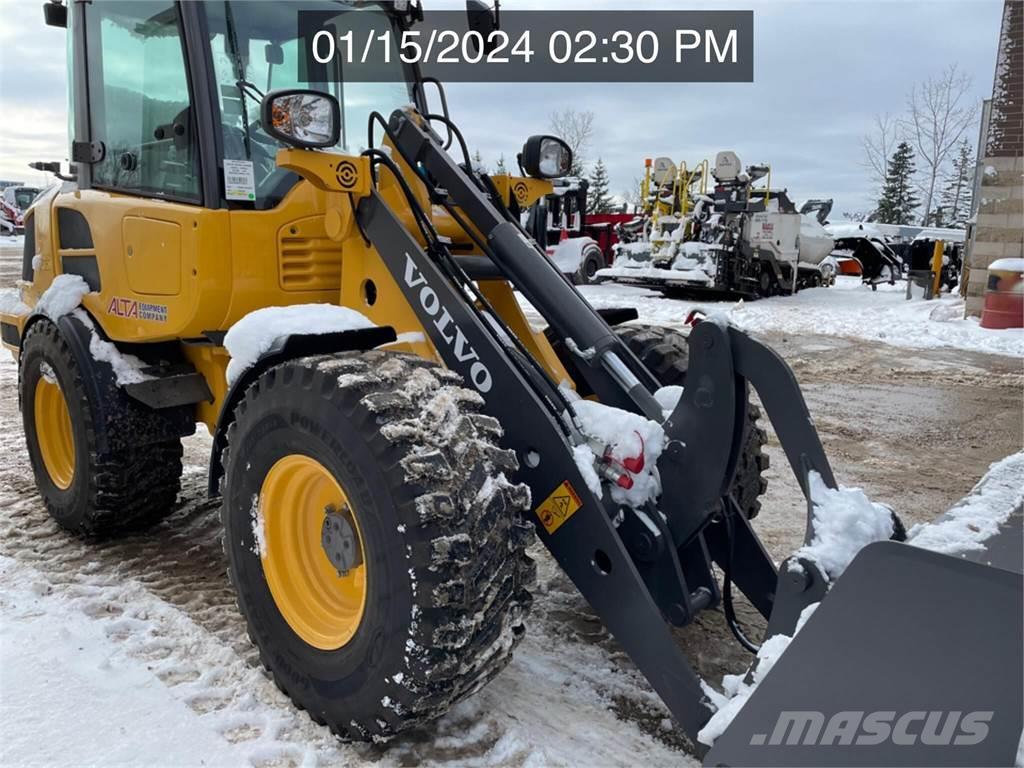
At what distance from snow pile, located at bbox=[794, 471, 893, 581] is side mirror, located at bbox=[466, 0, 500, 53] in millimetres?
2652

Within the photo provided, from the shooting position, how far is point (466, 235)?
128 inches

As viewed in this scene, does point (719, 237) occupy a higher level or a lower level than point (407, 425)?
higher

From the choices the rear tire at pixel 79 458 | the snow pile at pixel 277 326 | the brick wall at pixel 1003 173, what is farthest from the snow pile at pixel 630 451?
the brick wall at pixel 1003 173

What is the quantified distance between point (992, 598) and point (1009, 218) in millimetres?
12999

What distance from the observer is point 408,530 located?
209cm

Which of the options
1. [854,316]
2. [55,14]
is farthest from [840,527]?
[854,316]

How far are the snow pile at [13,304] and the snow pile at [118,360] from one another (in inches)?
46.4

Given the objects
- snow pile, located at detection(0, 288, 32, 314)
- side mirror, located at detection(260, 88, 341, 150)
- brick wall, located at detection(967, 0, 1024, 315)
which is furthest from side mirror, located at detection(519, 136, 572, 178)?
brick wall, located at detection(967, 0, 1024, 315)

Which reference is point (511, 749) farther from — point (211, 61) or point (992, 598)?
point (211, 61)

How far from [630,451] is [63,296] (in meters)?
2.87

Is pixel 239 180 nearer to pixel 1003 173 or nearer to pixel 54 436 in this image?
pixel 54 436

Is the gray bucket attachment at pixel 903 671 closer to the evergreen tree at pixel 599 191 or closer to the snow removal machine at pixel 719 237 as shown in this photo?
the snow removal machine at pixel 719 237

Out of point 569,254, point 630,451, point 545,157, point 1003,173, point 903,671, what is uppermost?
point 1003,173

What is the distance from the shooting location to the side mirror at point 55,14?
4.05 meters
